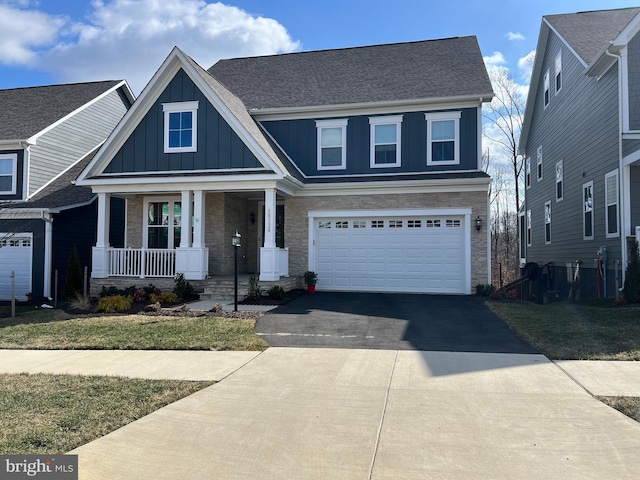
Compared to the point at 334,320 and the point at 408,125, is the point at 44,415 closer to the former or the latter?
the point at 334,320

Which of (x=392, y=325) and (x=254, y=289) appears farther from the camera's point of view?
(x=254, y=289)

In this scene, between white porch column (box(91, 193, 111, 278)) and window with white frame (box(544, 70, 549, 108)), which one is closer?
white porch column (box(91, 193, 111, 278))

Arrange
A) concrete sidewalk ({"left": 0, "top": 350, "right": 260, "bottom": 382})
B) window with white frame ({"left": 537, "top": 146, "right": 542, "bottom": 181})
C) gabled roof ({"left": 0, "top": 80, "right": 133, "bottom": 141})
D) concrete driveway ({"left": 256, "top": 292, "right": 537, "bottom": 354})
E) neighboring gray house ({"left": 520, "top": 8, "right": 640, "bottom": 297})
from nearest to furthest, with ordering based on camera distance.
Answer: concrete sidewalk ({"left": 0, "top": 350, "right": 260, "bottom": 382})
concrete driveway ({"left": 256, "top": 292, "right": 537, "bottom": 354})
neighboring gray house ({"left": 520, "top": 8, "right": 640, "bottom": 297})
gabled roof ({"left": 0, "top": 80, "right": 133, "bottom": 141})
window with white frame ({"left": 537, "top": 146, "right": 542, "bottom": 181})

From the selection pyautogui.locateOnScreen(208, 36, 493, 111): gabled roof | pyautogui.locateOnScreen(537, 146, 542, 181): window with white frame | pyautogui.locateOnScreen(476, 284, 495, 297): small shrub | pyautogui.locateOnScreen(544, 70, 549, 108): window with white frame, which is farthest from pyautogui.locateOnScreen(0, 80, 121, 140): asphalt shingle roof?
pyautogui.locateOnScreen(537, 146, 542, 181): window with white frame

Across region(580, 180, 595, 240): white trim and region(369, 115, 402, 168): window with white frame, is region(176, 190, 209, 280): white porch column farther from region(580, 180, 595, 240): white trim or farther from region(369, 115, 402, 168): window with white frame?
region(580, 180, 595, 240): white trim

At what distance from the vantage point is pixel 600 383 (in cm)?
560

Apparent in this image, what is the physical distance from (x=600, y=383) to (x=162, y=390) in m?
5.18

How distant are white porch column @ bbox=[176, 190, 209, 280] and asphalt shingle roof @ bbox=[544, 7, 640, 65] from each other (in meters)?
12.6

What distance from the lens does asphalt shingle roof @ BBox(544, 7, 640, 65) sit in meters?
15.2

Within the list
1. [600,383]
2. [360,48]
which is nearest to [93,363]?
[600,383]

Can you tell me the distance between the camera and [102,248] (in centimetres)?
1477

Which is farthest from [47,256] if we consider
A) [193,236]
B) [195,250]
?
[195,250]

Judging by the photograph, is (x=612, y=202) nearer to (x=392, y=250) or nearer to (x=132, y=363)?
(x=392, y=250)

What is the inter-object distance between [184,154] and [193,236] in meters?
2.59
